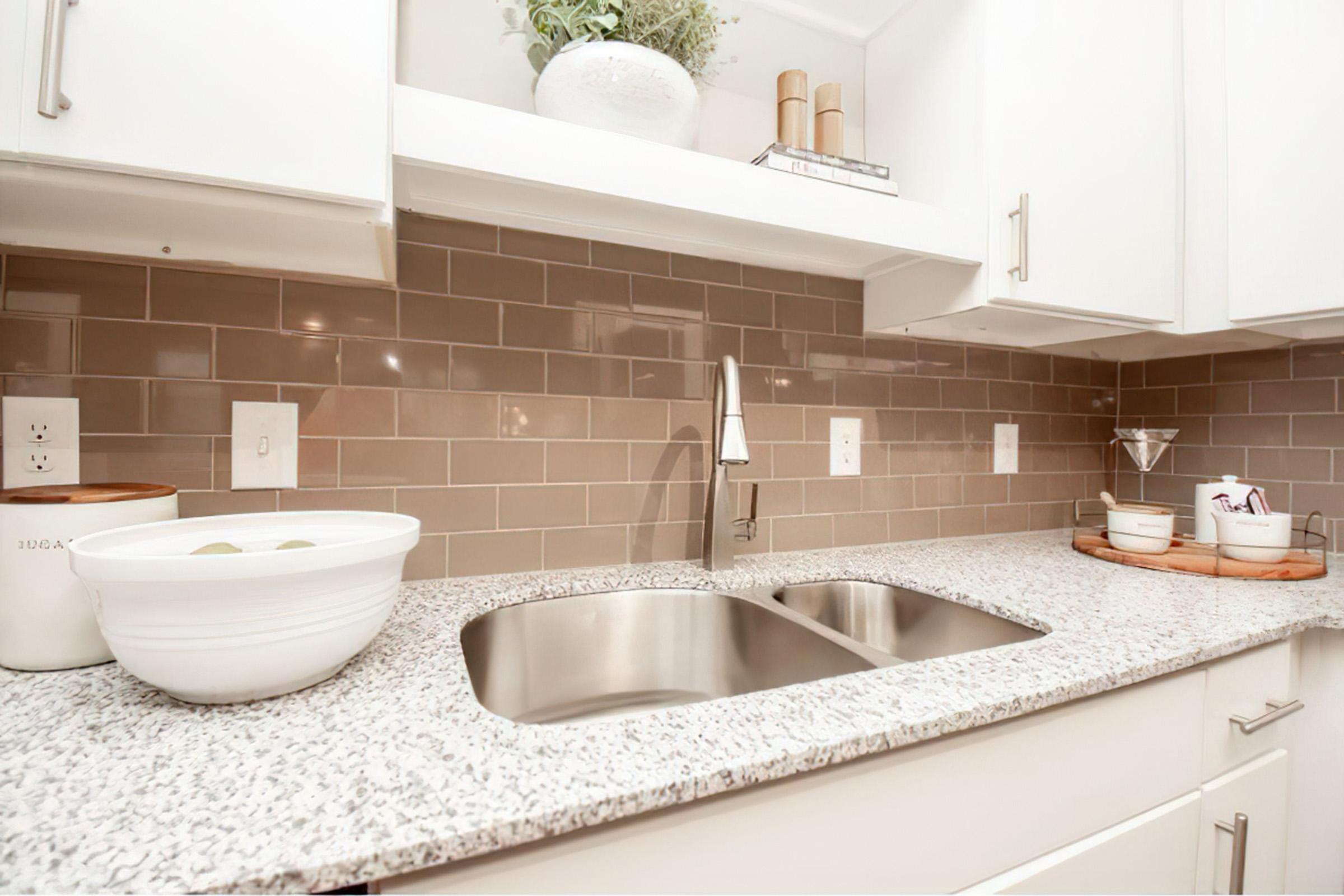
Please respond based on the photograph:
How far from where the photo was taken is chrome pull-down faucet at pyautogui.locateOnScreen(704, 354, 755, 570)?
962mm

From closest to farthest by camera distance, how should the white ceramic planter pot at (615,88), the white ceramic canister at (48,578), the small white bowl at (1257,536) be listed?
the white ceramic canister at (48,578), the white ceramic planter pot at (615,88), the small white bowl at (1257,536)

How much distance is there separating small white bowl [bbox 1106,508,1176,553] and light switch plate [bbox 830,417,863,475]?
0.58 metres

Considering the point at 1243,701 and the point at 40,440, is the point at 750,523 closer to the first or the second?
the point at 1243,701

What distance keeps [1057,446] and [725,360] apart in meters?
1.20

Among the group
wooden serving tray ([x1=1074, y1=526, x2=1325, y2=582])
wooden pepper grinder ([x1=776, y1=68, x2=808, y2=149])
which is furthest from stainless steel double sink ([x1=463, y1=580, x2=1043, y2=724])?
wooden pepper grinder ([x1=776, y1=68, x2=808, y2=149])

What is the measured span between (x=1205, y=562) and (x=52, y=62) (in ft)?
6.01

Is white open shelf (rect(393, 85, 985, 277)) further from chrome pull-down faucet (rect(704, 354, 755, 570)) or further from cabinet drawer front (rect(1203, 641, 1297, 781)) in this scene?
cabinet drawer front (rect(1203, 641, 1297, 781))

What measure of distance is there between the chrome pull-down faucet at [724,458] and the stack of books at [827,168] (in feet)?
1.05

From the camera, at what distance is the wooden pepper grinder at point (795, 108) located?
3.52 ft

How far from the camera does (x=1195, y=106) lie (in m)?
1.23

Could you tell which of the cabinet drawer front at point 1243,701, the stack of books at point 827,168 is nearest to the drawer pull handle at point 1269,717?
the cabinet drawer front at point 1243,701

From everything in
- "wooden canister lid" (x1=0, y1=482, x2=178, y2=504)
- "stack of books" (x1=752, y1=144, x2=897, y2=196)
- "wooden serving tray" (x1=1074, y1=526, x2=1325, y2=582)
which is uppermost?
"stack of books" (x1=752, y1=144, x2=897, y2=196)

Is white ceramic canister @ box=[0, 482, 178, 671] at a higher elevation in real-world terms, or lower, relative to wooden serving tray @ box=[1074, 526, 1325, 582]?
higher

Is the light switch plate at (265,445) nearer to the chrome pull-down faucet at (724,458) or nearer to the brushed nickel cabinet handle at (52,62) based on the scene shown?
the brushed nickel cabinet handle at (52,62)
